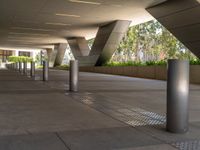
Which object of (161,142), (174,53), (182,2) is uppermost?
(182,2)

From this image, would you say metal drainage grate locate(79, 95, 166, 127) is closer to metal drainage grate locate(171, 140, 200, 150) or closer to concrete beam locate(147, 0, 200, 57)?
metal drainage grate locate(171, 140, 200, 150)

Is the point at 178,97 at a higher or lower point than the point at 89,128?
higher

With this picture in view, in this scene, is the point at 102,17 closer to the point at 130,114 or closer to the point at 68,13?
the point at 68,13

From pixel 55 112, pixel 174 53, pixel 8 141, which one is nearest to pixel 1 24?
pixel 174 53

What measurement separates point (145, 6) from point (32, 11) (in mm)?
8429

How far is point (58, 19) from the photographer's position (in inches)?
958

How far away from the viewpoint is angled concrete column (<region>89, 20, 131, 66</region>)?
2525 centimetres

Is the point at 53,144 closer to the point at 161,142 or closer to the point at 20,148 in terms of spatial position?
the point at 20,148

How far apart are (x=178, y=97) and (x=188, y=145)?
860 millimetres

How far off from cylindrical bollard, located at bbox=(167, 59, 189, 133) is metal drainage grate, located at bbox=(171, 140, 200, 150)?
467 mm

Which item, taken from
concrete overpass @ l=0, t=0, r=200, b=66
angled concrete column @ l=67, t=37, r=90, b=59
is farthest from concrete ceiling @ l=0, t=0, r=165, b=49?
angled concrete column @ l=67, t=37, r=90, b=59

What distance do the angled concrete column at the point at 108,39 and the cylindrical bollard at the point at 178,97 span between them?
21.0 metres

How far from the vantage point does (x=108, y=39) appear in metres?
26.7

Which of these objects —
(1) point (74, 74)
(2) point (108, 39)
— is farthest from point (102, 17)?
(1) point (74, 74)
